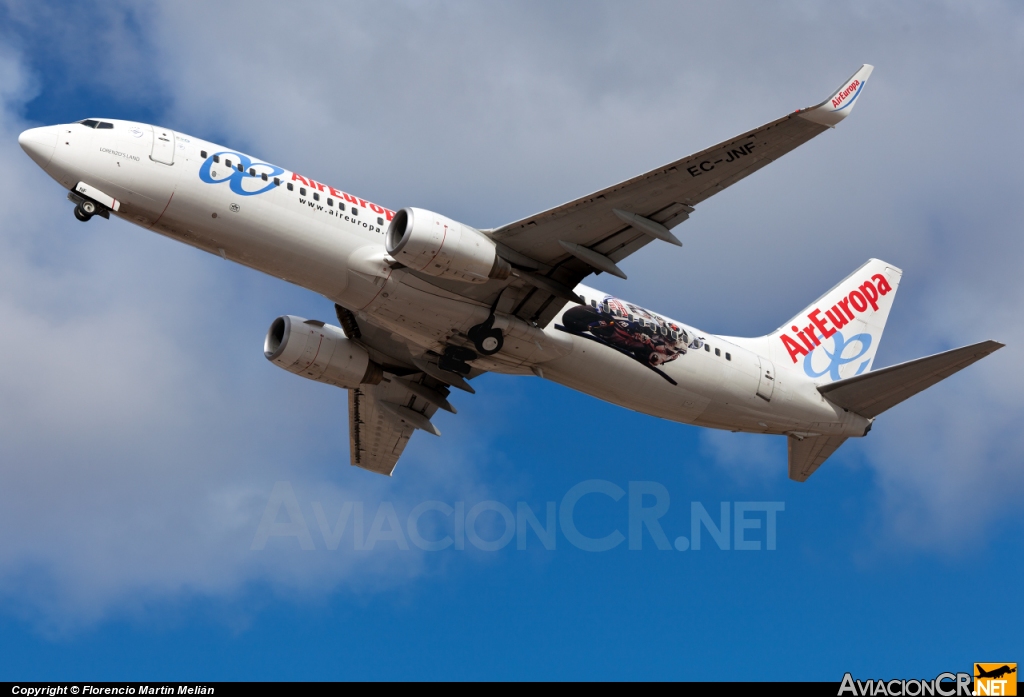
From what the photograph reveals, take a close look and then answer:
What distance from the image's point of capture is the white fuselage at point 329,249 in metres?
29.5

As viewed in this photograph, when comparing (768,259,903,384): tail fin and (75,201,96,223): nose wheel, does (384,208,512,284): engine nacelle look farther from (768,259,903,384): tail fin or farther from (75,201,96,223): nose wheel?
(768,259,903,384): tail fin

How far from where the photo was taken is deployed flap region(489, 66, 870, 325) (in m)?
26.7

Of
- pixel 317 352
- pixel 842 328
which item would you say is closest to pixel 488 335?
pixel 317 352

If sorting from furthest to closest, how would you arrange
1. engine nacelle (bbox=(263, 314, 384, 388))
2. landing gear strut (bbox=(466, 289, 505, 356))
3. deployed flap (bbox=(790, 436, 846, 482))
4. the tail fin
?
the tail fin < deployed flap (bbox=(790, 436, 846, 482)) < engine nacelle (bbox=(263, 314, 384, 388)) < landing gear strut (bbox=(466, 289, 505, 356))

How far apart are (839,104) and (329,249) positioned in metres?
14.4

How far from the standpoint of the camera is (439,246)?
29.7 metres

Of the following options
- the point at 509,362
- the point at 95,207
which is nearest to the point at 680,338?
the point at 509,362

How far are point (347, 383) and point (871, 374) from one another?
18265 mm

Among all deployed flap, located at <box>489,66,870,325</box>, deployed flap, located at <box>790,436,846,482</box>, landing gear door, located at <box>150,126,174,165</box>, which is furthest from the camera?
deployed flap, located at <box>790,436,846,482</box>

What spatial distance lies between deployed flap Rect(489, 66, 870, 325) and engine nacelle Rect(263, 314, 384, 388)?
7.89 meters

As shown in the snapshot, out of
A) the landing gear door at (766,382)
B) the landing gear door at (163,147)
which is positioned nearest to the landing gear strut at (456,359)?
the landing gear door at (163,147)

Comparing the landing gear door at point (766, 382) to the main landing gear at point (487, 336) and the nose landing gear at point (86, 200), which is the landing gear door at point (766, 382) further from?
the nose landing gear at point (86, 200)

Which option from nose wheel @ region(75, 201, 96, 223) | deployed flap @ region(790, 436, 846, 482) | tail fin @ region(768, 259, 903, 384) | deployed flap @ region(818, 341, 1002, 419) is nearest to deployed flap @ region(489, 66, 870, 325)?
deployed flap @ region(818, 341, 1002, 419)

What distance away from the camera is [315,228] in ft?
101
